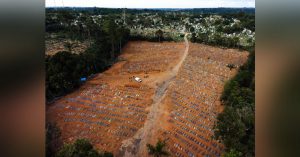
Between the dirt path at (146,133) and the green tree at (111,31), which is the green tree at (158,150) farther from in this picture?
the green tree at (111,31)

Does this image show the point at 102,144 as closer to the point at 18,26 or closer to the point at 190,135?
the point at 190,135

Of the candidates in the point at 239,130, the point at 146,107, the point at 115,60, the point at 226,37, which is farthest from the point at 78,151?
the point at 226,37

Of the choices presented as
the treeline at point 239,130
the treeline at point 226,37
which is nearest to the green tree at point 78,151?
the treeline at point 239,130

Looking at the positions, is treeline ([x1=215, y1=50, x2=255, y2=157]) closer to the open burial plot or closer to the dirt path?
the open burial plot

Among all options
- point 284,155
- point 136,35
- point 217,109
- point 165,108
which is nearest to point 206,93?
point 217,109

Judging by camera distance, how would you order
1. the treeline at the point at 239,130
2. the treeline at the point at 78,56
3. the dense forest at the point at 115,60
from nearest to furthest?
the treeline at the point at 239,130, the dense forest at the point at 115,60, the treeline at the point at 78,56

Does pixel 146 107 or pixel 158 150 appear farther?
pixel 146 107

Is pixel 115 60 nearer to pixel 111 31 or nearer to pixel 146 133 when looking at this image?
pixel 111 31
